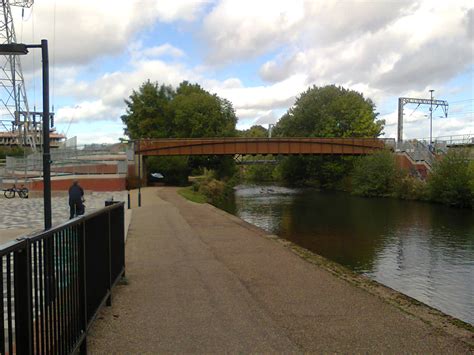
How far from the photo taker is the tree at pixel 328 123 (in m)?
69.8

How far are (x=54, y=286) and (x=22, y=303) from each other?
104 cm

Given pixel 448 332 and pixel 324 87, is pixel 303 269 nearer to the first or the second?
pixel 448 332

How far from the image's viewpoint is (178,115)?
6378cm

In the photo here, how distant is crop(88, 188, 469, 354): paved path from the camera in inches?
225

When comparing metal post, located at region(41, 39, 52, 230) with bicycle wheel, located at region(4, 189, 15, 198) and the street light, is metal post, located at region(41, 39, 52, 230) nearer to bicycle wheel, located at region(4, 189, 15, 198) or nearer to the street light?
the street light

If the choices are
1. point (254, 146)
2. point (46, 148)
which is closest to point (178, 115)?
point (254, 146)

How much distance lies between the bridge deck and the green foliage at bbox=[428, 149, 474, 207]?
13.1 metres

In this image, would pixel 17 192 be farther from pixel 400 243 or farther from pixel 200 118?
pixel 200 118

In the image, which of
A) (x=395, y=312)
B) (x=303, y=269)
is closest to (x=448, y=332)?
(x=395, y=312)

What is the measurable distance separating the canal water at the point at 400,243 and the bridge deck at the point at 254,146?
16639 millimetres

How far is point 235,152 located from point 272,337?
47209 millimetres

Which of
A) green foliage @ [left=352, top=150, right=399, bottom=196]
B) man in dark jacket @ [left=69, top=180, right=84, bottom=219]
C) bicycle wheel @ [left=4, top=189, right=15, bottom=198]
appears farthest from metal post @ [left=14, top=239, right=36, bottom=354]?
green foliage @ [left=352, top=150, right=399, bottom=196]

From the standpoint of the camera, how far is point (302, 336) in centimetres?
603

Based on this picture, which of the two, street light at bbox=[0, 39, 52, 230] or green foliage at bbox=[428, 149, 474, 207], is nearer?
street light at bbox=[0, 39, 52, 230]
